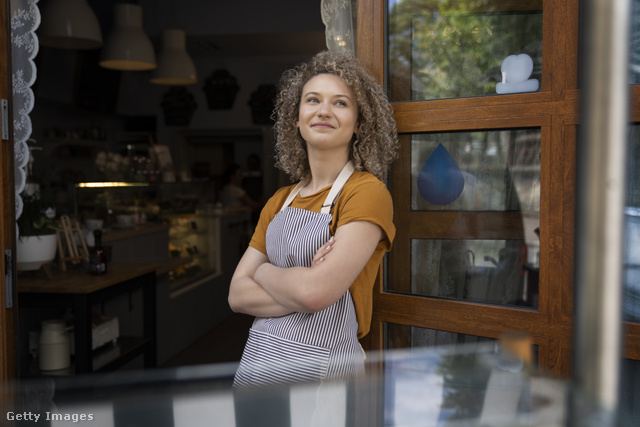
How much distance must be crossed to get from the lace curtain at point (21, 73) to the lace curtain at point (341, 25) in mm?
1313

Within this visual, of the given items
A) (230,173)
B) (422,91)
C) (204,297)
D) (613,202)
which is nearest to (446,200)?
(422,91)

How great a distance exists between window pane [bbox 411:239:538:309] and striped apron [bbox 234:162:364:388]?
37 centimetres

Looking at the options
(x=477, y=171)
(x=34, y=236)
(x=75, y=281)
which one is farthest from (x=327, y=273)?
(x=75, y=281)

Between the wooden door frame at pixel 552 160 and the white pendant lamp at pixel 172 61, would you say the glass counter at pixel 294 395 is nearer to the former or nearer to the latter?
the wooden door frame at pixel 552 160

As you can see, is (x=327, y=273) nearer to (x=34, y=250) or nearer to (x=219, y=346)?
(x=34, y=250)

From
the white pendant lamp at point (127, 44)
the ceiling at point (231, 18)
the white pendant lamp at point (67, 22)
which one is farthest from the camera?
the ceiling at point (231, 18)

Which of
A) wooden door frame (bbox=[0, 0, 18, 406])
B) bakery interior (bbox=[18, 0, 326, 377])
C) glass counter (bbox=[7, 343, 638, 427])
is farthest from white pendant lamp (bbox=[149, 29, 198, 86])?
glass counter (bbox=[7, 343, 638, 427])

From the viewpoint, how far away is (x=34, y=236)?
3.31m

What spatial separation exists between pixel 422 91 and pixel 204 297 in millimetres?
4431

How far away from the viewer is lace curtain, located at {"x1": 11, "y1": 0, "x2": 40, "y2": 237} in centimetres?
245

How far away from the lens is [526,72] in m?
1.77

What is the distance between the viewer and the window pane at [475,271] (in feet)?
5.95

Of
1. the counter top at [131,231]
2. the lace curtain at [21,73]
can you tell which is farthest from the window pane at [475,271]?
the counter top at [131,231]

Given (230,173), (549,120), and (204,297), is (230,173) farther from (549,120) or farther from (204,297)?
(549,120)
